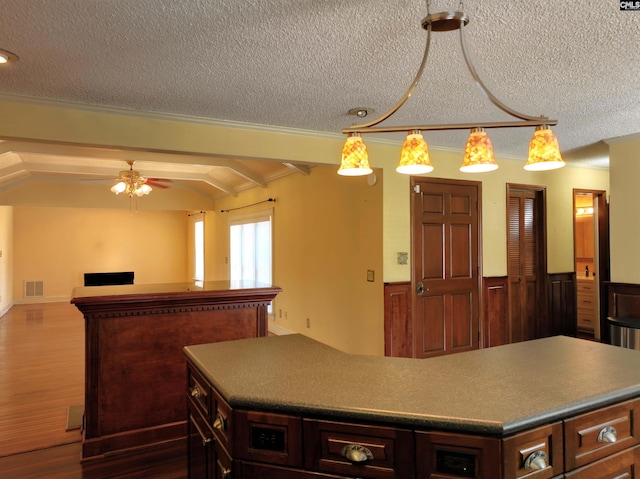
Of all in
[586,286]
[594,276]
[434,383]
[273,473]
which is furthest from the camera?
[586,286]

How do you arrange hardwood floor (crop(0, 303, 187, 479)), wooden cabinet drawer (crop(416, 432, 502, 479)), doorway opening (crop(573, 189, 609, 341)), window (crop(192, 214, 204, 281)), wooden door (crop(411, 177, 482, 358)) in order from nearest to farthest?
wooden cabinet drawer (crop(416, 432, 502, 479))
hardwood floor (crop(0, 303, 187, 479))
wooden door (crop(411, 177, 482, 358))
doorway opening (crop(573, 189, 609, 341))
window (crop(192, 214, 204, 281))

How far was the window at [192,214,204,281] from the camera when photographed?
10305 mm

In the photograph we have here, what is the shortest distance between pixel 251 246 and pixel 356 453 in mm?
6246

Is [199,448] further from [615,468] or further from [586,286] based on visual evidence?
[586,286]

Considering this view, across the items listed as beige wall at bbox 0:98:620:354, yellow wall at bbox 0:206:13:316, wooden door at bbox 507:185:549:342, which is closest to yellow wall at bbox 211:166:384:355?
beige wall at bbox 0:98:620:354

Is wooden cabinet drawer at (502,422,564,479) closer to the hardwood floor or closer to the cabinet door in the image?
the cabinet door

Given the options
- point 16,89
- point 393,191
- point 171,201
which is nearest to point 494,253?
point 393,191

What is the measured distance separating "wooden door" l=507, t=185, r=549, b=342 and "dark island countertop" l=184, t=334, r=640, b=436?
3225 mm

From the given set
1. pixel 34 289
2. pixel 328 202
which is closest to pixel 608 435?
pixel 328 202

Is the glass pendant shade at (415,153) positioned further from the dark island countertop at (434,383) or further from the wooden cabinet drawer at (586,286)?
the wooden cabinet drawer at (586,286)

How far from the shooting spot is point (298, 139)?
3.79m

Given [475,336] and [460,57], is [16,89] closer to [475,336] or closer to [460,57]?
[460,57]

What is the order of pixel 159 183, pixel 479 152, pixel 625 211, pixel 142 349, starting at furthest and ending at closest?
pixel 159 183 < pixel 625 211 < pixel 142 349 < pixel 479 152

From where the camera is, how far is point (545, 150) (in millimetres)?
1610
